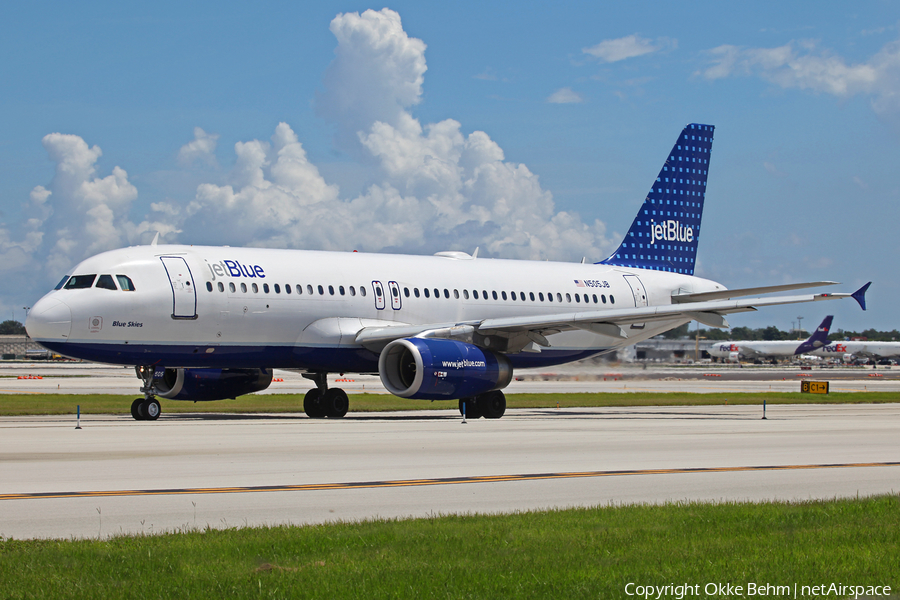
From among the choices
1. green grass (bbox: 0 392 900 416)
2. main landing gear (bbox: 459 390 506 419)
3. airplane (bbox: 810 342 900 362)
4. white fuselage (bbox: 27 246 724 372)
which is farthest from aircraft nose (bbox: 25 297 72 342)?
airplane (bbox: 810 342 900 362)

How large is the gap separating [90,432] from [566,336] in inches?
667

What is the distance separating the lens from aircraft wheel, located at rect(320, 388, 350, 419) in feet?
99.8

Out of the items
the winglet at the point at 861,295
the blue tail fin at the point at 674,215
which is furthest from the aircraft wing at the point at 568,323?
the blue tail fin at the point at 674,215

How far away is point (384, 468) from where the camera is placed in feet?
49.7

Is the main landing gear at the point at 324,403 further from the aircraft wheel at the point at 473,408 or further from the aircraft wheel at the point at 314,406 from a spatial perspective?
the aircraft wheel at the point at 473,408

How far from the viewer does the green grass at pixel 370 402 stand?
107 ft

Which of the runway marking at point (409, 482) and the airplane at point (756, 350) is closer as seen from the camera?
the runway marking at point (409, 482)

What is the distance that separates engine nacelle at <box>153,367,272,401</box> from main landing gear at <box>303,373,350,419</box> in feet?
4.79

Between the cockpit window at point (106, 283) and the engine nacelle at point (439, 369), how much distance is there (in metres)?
6.94

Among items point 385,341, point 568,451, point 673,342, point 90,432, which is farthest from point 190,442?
point 673,342

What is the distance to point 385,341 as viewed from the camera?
28.5 meters

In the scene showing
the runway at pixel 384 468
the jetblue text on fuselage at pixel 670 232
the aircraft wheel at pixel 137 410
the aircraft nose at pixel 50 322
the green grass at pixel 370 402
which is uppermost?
the jetblue text on fuselage at pixel 670 232

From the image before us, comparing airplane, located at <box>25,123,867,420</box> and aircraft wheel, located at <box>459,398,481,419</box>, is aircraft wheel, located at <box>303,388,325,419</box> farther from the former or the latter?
aircraft wheel, located at <box>459,398,481,419</box>

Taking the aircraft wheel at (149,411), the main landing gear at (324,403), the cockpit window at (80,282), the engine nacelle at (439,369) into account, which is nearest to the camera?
the cockpit window at (80,282)
